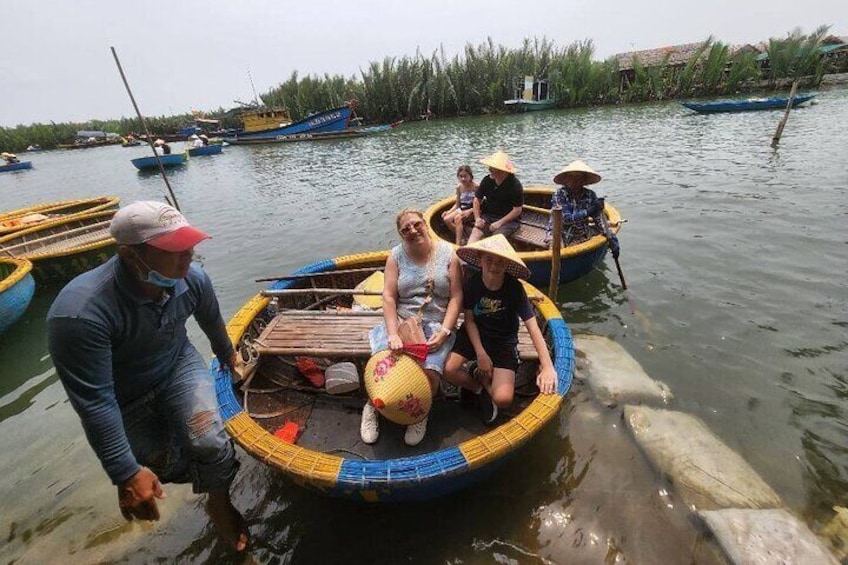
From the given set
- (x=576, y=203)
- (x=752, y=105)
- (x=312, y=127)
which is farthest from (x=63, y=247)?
(x=752, y=105)

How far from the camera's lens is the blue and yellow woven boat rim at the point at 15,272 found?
5797mm

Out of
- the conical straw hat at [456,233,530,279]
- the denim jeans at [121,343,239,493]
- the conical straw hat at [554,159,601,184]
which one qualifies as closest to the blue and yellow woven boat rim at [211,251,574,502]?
the denim jeans at [121,343,239,493]

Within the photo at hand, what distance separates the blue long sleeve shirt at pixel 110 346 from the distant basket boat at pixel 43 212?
10.1 metres

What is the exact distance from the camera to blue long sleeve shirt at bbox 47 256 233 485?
5.96 ft

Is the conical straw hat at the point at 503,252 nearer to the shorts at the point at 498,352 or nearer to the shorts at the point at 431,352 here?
the shorts at the point at 498,352

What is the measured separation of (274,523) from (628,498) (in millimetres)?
2760

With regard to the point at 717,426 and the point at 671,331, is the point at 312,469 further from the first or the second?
the point at 671,331

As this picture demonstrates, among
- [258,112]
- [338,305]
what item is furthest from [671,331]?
[258,112]

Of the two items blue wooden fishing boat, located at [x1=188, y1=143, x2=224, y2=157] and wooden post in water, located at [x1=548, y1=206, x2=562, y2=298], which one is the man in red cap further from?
blue wooden fishing boat, located at [x1=188, y1=143, x2=224, y2=157]

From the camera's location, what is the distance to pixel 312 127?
3169 centimetres

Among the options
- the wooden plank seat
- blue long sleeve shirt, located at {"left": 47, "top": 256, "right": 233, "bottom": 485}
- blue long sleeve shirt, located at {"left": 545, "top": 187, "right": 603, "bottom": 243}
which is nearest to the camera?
blue long sleeve shirt, located at {"left": 47, "top": 256, "right": 233, "bottom": 485}

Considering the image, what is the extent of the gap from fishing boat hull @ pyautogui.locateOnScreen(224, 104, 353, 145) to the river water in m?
21.6

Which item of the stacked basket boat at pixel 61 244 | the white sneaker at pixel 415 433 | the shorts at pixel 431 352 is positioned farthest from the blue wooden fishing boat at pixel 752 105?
the stacked basket boat at pixel 61 244

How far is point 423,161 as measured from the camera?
18.5 meters
